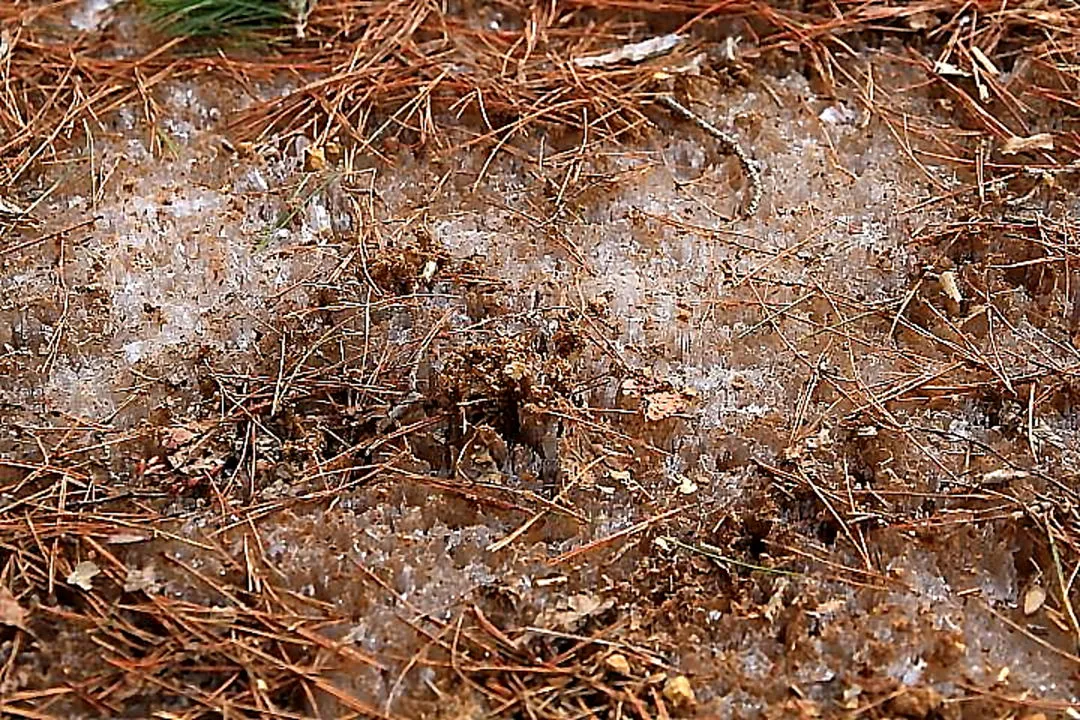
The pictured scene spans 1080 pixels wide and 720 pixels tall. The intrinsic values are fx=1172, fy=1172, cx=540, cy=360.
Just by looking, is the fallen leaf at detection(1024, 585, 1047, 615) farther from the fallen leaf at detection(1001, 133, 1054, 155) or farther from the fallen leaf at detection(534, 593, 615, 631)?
the fallen leaf at detection(1001, 133, 1054, 155)

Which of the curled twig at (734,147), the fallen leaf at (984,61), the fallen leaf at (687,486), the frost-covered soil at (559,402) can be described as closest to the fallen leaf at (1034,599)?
the frost-covered soil at (559,402)

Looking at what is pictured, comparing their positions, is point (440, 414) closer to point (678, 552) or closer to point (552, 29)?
point (678, 552)

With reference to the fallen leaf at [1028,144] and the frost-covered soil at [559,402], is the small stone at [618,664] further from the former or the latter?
the fallen leaf at [1028,144]

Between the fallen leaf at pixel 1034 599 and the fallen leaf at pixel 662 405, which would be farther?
the fallen leaf at pixel 662 405

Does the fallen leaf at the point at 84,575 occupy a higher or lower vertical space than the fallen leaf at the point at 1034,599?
higher

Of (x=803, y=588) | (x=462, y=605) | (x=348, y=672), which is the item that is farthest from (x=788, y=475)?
(x=348, y=672)

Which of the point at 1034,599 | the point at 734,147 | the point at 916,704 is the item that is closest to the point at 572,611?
the point at 916,704


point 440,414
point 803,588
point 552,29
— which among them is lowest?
point 803,588
